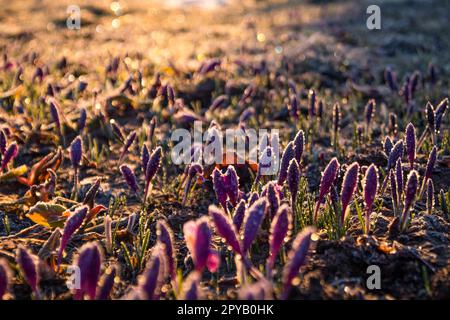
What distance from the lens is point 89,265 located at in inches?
74.0

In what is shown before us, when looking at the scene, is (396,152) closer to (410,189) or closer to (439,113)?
(410,189)

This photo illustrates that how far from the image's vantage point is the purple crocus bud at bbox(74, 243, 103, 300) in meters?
1.86

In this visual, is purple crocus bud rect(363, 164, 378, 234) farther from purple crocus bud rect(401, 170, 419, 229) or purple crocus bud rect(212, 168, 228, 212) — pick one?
purple crocus bud rect(212, 168, 228, 212)

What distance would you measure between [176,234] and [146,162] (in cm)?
44

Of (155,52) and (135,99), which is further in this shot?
(155,52)

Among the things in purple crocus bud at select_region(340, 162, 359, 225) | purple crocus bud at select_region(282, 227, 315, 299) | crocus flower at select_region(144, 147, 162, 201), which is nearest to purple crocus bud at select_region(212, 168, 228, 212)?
crocus flower at select_region(144, 147, 162, 201)

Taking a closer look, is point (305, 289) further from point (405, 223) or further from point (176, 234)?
point (176, 234)

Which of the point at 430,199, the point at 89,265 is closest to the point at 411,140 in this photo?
the point at 430,199

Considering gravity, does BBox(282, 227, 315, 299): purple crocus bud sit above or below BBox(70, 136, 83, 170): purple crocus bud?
below

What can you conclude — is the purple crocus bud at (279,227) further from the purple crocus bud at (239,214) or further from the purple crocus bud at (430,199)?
the purple crocus bud at (430,199)

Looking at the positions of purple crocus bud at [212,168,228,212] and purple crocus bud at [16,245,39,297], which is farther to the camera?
purple crocus bud at [212,168,228,212]

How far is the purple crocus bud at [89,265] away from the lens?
186 cm

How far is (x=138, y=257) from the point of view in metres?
2.46
